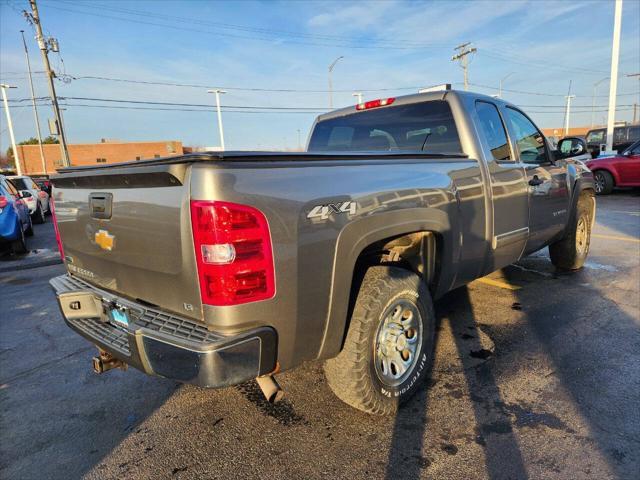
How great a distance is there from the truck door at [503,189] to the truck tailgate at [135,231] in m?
2.56

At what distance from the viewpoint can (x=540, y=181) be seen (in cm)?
420

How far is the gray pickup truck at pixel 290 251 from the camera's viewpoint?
1.86 m

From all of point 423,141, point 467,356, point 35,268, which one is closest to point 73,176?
point 423,141

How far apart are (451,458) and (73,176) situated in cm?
274

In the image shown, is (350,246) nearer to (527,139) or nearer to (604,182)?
(527,139)

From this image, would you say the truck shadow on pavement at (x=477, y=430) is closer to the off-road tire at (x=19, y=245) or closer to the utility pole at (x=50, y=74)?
the off-road tire at (x=19, y=245)

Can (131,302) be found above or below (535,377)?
above

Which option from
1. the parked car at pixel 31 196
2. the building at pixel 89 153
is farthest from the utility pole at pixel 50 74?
the building at pixel 89 153

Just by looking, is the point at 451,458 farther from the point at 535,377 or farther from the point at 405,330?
the point at 535,377

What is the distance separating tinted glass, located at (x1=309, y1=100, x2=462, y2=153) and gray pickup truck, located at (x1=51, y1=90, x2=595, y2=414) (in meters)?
0.02

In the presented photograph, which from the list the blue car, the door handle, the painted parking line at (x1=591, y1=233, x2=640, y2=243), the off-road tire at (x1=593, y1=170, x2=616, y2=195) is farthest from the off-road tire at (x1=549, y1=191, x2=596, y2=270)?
the off-road tire at (x1=593, y1=170, x2=616, y2=195)

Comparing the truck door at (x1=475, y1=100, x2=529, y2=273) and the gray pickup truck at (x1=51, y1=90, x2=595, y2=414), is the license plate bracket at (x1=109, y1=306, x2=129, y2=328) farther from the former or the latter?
the truck door at (x1=475, y1=100, x2=529, y2=273)

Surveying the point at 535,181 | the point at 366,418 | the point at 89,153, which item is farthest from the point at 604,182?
the point at 89,153

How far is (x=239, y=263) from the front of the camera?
6.01 ft
